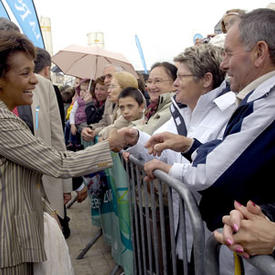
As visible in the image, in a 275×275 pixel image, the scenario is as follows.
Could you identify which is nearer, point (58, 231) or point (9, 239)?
point (9, 239)

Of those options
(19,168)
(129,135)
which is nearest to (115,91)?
(129,135)

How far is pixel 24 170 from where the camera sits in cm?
179

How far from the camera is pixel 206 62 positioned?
244 cm

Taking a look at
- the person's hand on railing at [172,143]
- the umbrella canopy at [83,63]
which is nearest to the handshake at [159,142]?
the person's hand on railing at [172,143]

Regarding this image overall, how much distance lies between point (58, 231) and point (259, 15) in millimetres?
1631

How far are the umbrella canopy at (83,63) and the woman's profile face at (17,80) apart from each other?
435cm

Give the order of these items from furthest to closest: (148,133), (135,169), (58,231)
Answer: (148,133) < (135,169) < (58,231)

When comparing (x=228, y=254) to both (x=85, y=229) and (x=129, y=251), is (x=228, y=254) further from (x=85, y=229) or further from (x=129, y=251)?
(x=85, y=229)

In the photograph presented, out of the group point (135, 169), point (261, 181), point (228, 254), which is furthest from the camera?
point (135, 169)

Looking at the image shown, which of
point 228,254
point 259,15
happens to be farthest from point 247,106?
point 228,254

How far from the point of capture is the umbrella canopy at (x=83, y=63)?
20.3 ft

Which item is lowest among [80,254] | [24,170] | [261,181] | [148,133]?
[80,254]

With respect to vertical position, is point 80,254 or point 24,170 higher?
point 24,170

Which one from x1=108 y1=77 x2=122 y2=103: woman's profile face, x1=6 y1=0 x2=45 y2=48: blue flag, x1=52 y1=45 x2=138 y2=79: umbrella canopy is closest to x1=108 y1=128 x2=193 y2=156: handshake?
x1=108 y1=77 x2=122 y2=103: woman's profile face
